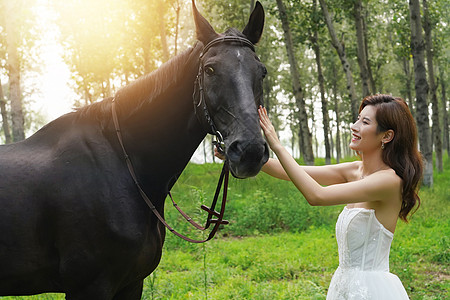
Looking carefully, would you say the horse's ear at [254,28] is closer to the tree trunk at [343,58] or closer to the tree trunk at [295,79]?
the tree trunk at [343,58]

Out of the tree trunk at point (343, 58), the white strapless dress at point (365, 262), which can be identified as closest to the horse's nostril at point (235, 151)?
the white strapless dress at point (365, 262)

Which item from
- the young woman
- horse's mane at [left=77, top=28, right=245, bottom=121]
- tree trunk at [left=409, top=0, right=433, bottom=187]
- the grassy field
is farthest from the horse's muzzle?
tree trunk at [left=409, top=0, right=433, bottom=187]

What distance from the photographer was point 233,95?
232 cm

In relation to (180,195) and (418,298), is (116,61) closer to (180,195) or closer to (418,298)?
(180,195)

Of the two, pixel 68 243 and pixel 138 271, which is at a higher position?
pixel 68 243

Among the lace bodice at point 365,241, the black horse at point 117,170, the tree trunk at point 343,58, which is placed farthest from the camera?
the tree trunk at point 343,58

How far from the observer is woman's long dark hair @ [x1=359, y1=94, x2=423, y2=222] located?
2.66m

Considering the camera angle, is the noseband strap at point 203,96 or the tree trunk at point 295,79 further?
the tree trunk at point 295,79

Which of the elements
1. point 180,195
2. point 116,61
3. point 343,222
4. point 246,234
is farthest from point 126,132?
point 116,61

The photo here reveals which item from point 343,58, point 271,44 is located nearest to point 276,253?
point 343,58

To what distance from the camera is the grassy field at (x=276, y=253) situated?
5.25 m

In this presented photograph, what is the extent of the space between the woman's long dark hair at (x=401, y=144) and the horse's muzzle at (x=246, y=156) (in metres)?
1.00

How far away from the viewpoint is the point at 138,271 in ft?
8.42

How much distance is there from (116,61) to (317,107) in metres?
23.0
